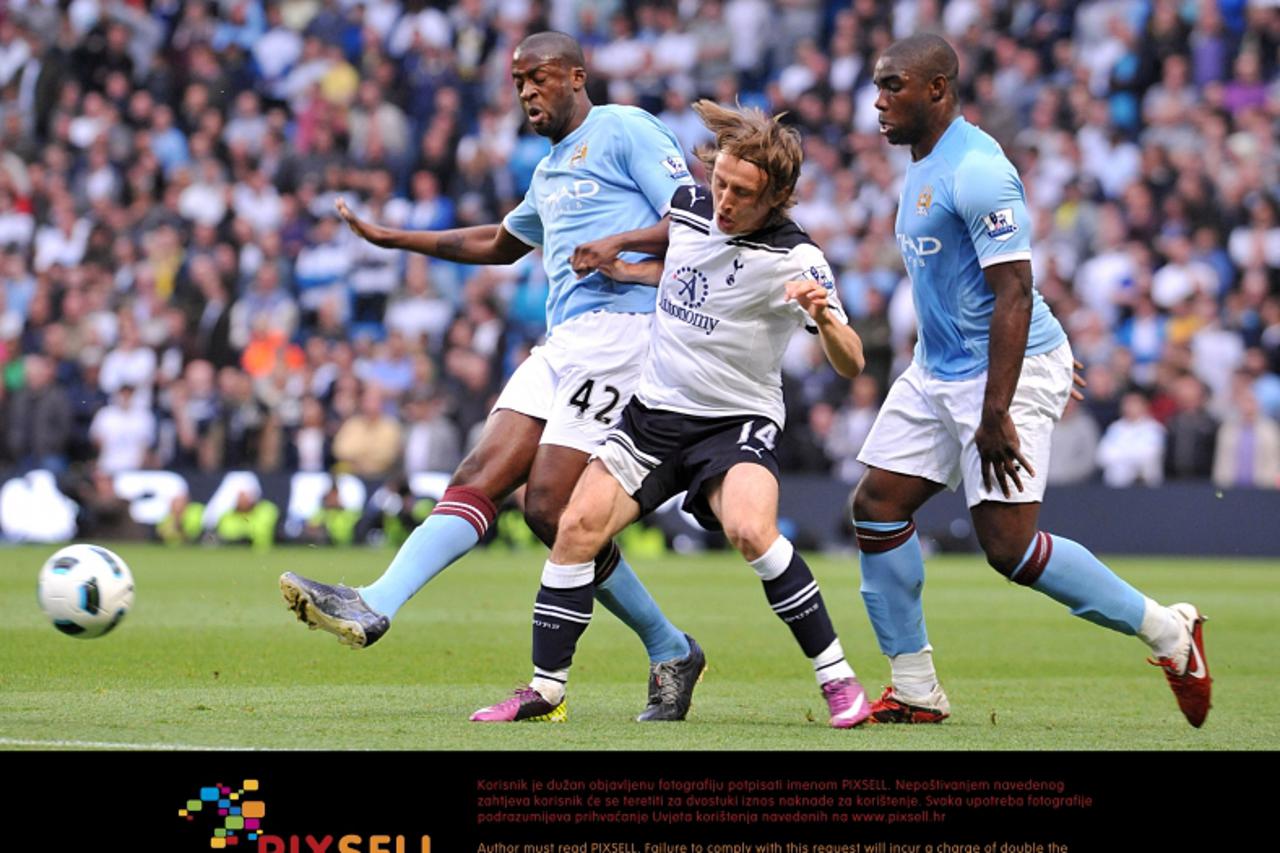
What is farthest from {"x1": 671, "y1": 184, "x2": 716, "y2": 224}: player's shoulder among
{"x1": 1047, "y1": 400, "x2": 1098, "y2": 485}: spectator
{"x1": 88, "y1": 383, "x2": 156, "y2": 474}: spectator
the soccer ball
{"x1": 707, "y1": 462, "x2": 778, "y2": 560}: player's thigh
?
{"x1": 88, "y1": 383, "x2": 156, "y2": 474}: spectator

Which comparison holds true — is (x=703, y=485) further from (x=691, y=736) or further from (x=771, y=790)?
(x=771, y=790)

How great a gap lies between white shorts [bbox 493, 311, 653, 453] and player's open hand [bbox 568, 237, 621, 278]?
44 centimetres

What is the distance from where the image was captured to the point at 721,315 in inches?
282

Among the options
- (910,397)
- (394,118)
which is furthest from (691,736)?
(394,118)

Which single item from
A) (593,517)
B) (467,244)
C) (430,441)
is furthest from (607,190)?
(430,441)

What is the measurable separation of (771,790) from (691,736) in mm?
1338

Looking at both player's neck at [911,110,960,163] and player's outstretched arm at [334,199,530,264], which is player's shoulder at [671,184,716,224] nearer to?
player's neck at [911,110,960,163]

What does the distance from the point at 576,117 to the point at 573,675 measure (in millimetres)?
2674

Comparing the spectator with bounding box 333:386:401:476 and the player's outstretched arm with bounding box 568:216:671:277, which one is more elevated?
the player's outstretched arm with bounding box 568:216:671:277

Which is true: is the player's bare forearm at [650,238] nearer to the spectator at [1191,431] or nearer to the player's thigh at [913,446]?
the player's thigh at [913,446]

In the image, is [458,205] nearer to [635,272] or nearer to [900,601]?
[635,272]

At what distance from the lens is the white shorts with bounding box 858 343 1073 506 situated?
7.35 metres

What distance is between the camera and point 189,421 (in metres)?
21.2

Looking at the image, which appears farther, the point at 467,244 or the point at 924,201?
the point at 467,244
